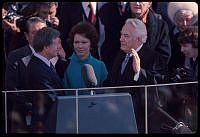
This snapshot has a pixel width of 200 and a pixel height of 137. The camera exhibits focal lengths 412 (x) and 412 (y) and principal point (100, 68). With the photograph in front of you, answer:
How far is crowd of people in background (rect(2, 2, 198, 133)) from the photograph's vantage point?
224 inches

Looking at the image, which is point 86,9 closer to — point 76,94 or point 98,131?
point 76,94

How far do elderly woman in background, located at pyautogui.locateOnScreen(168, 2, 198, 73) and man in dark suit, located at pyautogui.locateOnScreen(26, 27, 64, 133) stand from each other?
5.49 feet

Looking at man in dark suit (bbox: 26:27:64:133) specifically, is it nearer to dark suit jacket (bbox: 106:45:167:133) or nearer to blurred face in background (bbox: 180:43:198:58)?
dark suit jacket (bbox: 106:45:167:133)

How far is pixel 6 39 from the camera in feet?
18.7

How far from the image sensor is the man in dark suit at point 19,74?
5609 mm

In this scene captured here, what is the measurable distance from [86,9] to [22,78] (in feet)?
4.31

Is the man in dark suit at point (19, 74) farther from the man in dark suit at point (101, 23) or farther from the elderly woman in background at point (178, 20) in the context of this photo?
the elderly woman in background at point (178, 20)

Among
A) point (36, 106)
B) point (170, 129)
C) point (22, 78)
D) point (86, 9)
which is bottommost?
point (170, 129)

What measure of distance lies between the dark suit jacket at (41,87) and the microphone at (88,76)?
346 mm

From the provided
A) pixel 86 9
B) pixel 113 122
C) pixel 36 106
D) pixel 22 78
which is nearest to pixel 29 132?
pixel 36 106

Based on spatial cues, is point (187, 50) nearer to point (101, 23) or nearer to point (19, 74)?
point (101, 23)

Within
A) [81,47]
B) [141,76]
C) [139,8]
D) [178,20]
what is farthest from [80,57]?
[178,20]

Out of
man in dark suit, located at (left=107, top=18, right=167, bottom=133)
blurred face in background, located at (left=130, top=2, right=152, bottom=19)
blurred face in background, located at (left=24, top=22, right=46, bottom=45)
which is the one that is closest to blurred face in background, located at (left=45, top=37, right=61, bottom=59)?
blurred face in background, located at (left=24, top=22, right=46, bottom=45)

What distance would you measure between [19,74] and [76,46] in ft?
2.88
